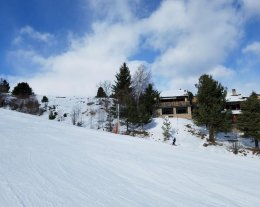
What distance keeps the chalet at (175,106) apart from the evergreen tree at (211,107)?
15595 mm

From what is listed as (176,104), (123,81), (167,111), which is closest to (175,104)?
(176,104)

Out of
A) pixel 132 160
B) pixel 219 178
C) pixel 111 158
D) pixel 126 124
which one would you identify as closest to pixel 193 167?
pixel 219 178

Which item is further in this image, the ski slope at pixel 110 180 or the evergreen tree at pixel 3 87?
the evergreen tree at pixel 3 87

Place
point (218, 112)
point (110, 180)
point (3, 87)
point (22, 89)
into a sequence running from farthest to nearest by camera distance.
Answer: point (22, 89) < point (3, 87) < point (218, 112) < point (110, 180)

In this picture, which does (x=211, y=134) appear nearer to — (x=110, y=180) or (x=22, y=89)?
(x=110, y=180)

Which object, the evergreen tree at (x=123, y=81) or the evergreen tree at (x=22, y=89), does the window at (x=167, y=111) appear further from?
the evergreen tree at (x=22, y=89)

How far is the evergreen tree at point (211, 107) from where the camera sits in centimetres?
3706

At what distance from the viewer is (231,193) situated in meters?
7.76

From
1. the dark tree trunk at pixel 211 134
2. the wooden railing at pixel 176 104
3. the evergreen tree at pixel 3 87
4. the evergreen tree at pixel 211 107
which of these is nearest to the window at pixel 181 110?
the wooden railing at pixel 176 104

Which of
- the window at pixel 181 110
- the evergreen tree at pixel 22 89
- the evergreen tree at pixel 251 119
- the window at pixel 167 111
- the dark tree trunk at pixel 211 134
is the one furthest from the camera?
the evergreen tree at pixel 22 89

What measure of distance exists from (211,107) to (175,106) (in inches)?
693

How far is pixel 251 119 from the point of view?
121ft

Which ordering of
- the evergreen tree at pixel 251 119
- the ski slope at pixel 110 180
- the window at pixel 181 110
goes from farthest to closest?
the window at pixel 181 110, the evergreen tree at pixel 251 119, the ski slope at pixel 110 180

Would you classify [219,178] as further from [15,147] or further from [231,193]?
[15,147]
